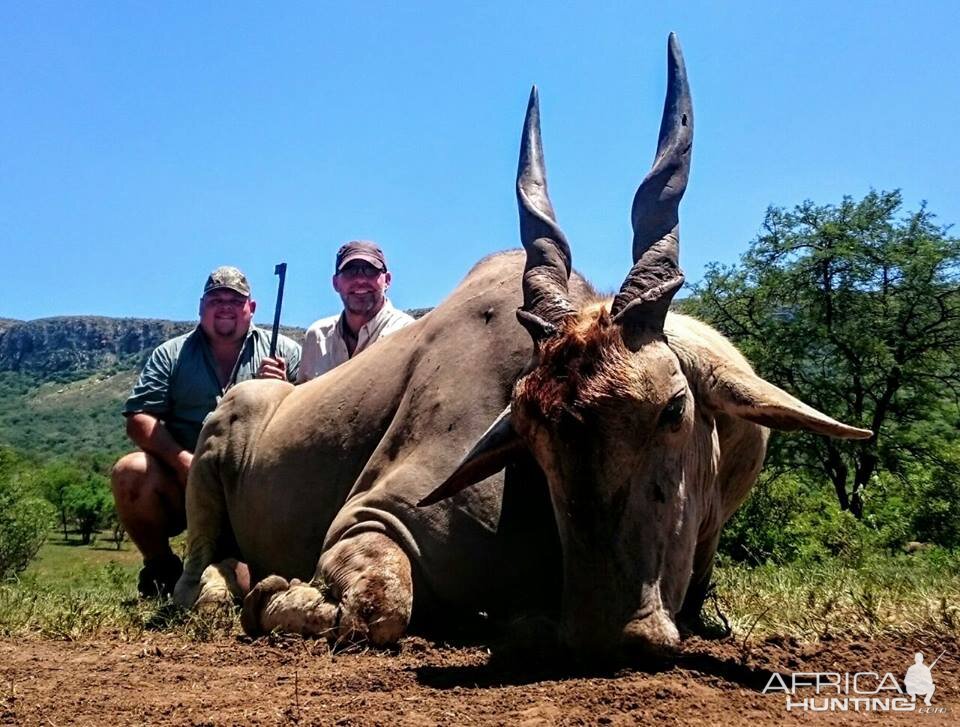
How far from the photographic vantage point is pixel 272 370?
7.91 meters

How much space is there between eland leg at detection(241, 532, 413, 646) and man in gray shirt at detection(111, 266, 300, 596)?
291 centimetres

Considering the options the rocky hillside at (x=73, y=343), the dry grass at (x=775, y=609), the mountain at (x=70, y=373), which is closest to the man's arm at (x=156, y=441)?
the dry grass at (x=775, y=609)

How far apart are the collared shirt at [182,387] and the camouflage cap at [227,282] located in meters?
0.47

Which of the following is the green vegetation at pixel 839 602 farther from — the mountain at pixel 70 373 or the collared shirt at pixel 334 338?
the mountain at pixel 70 373

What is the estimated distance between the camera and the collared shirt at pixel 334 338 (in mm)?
7996

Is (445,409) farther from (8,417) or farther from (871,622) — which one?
(8,417)

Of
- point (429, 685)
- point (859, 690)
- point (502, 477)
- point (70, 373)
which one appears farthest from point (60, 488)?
point (70, 373)

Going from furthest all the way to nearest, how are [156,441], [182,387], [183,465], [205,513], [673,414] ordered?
1. [182,387]
2. [156,441]
3. [183,465]
4. [205,513]
5. [673,414]

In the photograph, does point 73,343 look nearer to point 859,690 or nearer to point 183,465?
point 183,465

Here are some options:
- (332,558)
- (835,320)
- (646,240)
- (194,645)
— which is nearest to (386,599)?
(332,558)

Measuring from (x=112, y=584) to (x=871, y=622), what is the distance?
26.8ft

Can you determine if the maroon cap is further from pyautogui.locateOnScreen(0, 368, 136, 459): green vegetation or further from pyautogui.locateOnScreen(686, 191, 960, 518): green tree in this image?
pyautogui.locateOnScreen(0, 368, 136, 459): green vegetation

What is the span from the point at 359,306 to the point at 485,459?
4.40 m

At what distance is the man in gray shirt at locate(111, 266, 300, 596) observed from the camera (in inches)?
285
